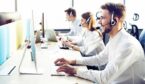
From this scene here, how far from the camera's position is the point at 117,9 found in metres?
1.84

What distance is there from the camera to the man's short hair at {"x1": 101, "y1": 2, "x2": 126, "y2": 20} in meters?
1.85

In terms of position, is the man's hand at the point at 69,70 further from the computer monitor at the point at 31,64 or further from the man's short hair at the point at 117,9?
the man's short hair at the point at 117,9

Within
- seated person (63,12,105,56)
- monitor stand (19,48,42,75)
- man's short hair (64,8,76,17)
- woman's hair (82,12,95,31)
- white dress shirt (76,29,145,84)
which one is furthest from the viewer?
man's short hair (64,8,76,17)

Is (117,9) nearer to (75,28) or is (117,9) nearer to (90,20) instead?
(90,20)


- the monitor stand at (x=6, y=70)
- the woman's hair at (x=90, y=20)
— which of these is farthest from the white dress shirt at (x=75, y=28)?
the monitor stand at (x=6, y=70)

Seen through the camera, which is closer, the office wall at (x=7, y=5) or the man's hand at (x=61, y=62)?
the man's hand at (x=61, y=62)

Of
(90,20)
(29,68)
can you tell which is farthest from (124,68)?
(90,20)

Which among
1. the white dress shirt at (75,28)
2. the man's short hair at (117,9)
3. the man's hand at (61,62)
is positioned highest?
the man's short hair at (117,9)

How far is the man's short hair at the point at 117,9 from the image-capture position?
1.85 m

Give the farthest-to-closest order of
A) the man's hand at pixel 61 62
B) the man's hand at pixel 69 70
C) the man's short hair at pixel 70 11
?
1. the man's short hair at pixel 70 11
2. the man's hand at pixel 61 62
3. the man's hand at pixel 69 70

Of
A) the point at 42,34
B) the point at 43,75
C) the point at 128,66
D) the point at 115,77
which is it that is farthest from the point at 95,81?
the point at 42,34

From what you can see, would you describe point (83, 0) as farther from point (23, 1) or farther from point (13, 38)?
point (13, 38)

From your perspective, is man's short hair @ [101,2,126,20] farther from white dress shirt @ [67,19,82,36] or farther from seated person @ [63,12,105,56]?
white dress shirt @ [67,19,82,36]

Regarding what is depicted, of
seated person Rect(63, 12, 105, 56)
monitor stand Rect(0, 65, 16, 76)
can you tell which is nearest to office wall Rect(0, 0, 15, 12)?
seated person Rect(63, 12, 105, 56)
